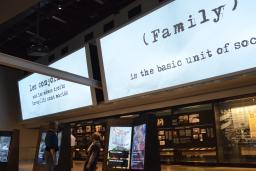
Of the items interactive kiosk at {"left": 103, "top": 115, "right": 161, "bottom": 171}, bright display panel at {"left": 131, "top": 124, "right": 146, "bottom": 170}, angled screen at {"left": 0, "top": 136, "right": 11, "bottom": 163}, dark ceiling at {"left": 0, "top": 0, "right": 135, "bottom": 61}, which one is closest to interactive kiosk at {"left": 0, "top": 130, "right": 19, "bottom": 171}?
angled screen at {"left": 0, "top": 136, "right": 11, "bottom": 163}

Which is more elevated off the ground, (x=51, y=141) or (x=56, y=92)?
(x=56, y=92)

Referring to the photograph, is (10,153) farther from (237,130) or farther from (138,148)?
(237,130)

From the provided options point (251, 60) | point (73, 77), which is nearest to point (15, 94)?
point (73, 77)

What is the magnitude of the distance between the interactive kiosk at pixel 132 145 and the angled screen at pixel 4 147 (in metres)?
3.80

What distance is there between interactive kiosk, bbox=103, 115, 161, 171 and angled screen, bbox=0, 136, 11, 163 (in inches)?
150

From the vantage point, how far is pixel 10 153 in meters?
8.36

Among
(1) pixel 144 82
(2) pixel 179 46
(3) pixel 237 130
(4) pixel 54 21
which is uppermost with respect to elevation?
(4) pixel 54 21

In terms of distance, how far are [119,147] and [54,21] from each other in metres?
6.90

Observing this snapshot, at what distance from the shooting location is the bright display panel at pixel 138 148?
15.6ft

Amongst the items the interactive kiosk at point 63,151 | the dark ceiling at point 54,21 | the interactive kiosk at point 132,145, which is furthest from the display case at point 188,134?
the dark ceiling at point 54,21

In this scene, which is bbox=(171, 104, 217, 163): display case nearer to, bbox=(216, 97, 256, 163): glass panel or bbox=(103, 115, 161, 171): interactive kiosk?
bbox=(216, 97, 256, 163): glass panel

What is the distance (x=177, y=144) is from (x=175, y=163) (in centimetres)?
51

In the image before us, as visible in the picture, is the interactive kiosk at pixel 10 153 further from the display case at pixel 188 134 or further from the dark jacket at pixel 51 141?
the display case at pixel 188 134

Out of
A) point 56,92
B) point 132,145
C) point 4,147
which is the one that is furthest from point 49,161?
point 56,92
